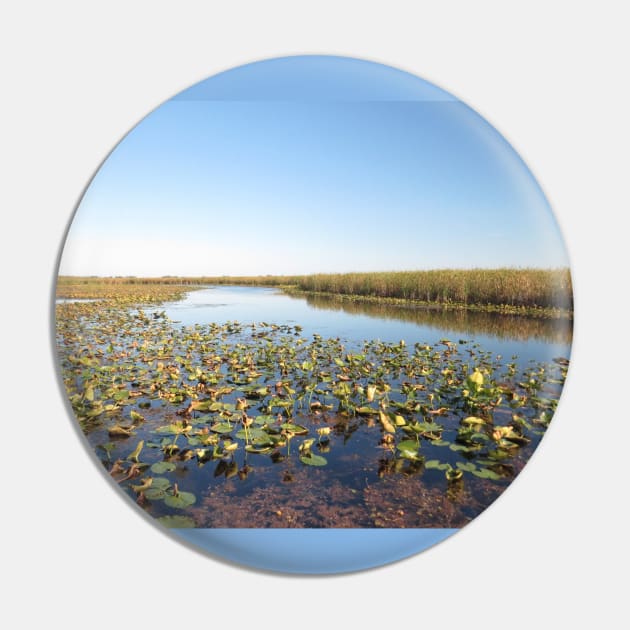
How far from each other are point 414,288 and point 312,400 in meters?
0.74

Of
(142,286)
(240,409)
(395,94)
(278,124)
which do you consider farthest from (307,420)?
(395,94)

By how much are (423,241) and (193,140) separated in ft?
3.55

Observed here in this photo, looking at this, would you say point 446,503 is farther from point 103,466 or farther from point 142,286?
point 142,286

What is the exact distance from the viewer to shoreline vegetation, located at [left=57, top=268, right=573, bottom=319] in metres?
1.66

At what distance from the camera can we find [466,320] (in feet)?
6.26

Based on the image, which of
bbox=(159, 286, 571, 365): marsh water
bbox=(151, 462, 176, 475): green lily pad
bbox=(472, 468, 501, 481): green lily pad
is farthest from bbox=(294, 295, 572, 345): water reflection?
bbox=(151, 462, 176, 475): green lily pad

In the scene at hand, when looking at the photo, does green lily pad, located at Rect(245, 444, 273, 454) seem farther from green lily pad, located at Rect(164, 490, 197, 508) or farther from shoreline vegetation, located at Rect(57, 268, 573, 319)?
shoreline vegetation, located at Rect(57, 268, 573, 319)

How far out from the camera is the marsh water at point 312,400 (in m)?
1.52

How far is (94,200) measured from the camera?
62.7 inches

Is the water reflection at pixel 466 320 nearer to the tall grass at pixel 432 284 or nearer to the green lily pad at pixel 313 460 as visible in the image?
the tall grass at pixel 432 284

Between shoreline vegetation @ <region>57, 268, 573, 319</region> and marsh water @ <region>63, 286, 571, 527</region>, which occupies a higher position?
shoreline vegetation @ <region>57, 268, 573, 319</region>

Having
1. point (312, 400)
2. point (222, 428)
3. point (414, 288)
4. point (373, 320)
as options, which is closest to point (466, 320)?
point (414, 288)

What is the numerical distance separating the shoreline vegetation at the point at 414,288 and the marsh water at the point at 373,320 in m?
0.04

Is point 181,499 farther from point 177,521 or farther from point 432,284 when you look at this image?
point 432,284
